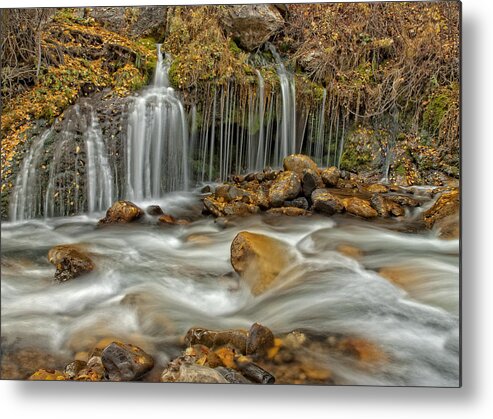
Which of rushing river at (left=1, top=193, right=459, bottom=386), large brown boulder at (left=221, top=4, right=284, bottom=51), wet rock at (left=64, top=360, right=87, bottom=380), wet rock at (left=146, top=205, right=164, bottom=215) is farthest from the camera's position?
wet rock at (left=146, top=205, right=164, bottom=215)

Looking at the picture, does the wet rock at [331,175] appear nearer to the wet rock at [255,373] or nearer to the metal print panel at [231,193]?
the metal print panel at [231,193]

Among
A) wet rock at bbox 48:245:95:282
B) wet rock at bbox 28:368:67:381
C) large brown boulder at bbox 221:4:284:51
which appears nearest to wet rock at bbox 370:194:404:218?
large brown boulder at bbox 221:4:284:51

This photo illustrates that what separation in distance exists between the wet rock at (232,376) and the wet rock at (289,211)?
88 centimetres

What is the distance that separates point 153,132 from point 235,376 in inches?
56.1

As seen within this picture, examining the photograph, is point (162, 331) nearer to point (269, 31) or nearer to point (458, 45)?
point (269, 31)

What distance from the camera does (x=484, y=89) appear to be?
274 centimetres

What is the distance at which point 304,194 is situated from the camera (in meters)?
2.96

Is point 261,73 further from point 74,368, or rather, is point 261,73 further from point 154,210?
point 74,368

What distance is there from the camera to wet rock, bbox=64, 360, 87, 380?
2.78 meters

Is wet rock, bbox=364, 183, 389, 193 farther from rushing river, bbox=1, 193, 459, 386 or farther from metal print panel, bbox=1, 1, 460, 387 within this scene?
rushing river, bbox=1, 193, 459, 386

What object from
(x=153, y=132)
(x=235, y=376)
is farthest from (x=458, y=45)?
(x=235, y=376)

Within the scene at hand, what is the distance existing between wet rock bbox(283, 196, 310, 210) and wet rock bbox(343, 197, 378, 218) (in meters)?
0.22

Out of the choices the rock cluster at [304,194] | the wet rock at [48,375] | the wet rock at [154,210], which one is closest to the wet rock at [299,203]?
the rock cluster at [304,194]

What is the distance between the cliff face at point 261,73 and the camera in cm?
286
